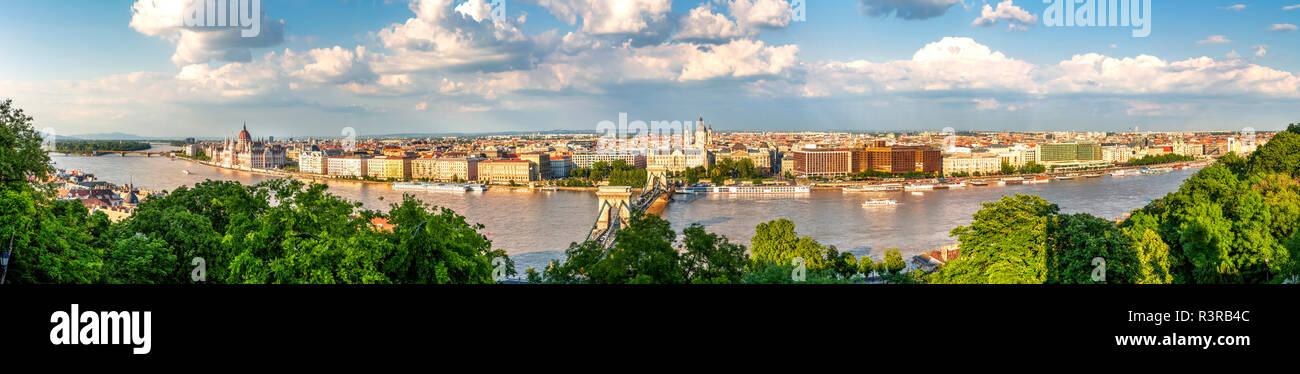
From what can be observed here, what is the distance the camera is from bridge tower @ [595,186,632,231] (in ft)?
59.1

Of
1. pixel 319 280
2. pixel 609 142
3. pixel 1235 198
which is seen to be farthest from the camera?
pixel 609 142

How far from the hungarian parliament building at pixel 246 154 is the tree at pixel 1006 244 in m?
36.4

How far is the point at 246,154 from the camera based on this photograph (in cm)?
3609

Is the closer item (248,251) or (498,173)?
(248,251)

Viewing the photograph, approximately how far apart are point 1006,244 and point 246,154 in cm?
3788

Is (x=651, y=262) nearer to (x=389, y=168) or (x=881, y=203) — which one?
(x=881, y=203)

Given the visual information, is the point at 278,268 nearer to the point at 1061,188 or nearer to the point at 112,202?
the point at 112,202

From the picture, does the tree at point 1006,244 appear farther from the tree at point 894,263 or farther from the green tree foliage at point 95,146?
the green tree foliage at point 95,146

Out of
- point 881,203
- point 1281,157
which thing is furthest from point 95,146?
point 1281,157
